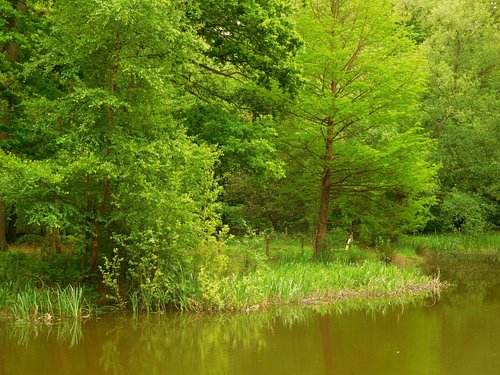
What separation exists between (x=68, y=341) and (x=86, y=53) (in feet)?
18.0

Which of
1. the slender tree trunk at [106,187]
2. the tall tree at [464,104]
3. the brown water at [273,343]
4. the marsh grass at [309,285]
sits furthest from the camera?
the tall tree at [464,104]

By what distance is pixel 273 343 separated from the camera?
29.5 feet

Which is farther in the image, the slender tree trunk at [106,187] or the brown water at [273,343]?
the slender tree trunk at [106,187]

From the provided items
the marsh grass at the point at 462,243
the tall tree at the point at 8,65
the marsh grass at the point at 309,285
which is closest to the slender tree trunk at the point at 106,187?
the marsh grass at the point at 309,285

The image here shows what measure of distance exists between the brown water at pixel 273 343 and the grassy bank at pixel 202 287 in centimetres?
39

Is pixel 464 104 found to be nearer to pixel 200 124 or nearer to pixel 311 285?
pixel 200 124

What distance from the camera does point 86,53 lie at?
10.9m

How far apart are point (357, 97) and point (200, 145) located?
5.60 meters

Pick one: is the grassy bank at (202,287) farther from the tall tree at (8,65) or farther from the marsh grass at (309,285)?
the tall tree at (8,65)

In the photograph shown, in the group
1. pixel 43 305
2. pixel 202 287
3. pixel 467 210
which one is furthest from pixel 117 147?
pixel 467 210

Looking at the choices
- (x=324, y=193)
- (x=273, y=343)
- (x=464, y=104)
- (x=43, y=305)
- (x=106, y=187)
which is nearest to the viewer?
(x=273, y=343)

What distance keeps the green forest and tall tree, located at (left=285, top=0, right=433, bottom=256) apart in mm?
58

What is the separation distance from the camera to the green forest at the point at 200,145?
10.8 m

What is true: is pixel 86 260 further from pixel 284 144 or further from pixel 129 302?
pixel 284 144
